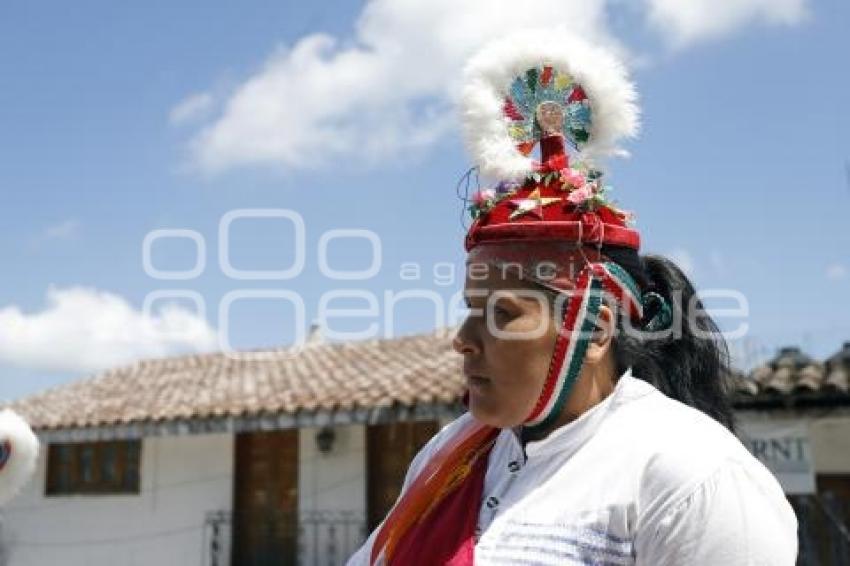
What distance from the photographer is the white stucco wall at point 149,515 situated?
37.7 feet

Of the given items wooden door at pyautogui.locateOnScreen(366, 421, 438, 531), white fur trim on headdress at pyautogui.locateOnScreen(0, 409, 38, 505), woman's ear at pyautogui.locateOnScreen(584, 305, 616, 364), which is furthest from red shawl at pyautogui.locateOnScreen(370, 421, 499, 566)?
wooden door at pyautogui.locateOnScreen(366, 421, 438, 531)

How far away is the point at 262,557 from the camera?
11031 millimetres

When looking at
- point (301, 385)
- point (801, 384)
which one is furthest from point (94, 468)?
point (801, 384)

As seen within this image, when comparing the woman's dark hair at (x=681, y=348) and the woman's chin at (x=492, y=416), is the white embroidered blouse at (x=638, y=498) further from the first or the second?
Answer: the woman's dark hair at (x=681, y=348)

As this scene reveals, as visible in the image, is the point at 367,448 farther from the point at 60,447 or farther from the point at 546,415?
the point at 546,415

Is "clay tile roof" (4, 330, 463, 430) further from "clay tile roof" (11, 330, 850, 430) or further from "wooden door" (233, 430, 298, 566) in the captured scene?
"wooden door" (233, 430, 298, 566)

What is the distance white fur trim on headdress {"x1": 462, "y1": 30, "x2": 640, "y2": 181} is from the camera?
1834mm

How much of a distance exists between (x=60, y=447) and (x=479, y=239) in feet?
42.3

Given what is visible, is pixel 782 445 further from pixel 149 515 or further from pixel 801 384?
pixel 149 515

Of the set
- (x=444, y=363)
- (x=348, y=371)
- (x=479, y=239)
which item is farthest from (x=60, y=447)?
(x=479, y=239)

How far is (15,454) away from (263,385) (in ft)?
27.9

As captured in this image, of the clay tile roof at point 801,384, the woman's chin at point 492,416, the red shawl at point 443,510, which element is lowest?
the red shawl at point 443,510

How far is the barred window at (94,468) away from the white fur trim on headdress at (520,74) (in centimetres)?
1137

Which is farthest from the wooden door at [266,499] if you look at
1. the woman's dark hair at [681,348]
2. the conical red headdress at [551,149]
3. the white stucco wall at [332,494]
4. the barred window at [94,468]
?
the conical red headdress at [551,149]
